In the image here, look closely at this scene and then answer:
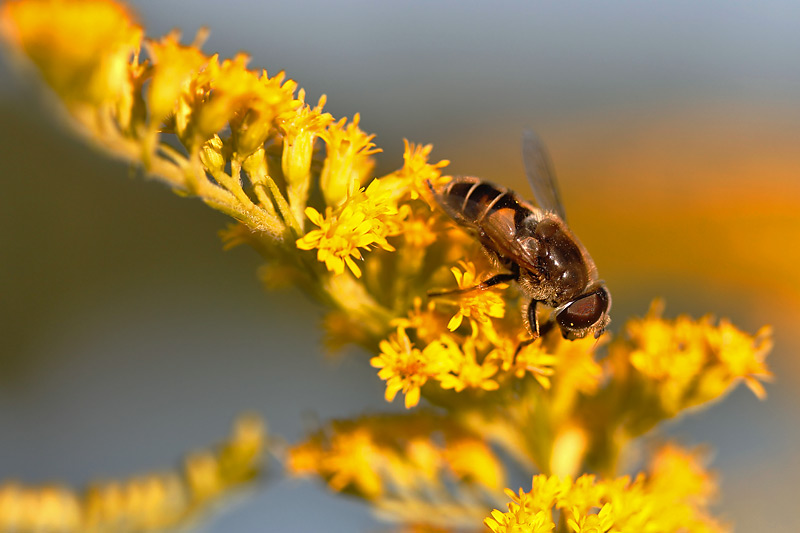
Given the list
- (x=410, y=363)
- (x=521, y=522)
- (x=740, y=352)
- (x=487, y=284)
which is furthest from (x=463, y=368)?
(x=740, y=352)

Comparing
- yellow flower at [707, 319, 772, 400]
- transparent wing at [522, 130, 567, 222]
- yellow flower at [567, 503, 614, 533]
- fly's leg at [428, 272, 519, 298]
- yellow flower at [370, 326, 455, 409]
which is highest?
transparent wing at [522, 130, 567, 222]

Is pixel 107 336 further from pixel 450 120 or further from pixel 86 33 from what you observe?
pixel 86 33

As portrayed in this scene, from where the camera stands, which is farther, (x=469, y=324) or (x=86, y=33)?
(x=469, y=324)

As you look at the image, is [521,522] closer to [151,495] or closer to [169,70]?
[169,70]

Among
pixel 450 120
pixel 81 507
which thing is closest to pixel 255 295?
Result: pixel 450 120

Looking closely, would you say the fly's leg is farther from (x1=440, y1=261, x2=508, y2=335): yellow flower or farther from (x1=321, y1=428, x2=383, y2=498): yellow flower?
(x1=321, y1=428, x2=383, y2=498): yellow flower

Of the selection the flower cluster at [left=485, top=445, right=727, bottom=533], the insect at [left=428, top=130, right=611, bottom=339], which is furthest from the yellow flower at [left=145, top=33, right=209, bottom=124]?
the flower cluster at [left=485, top=445, right=727, bottom=533]
